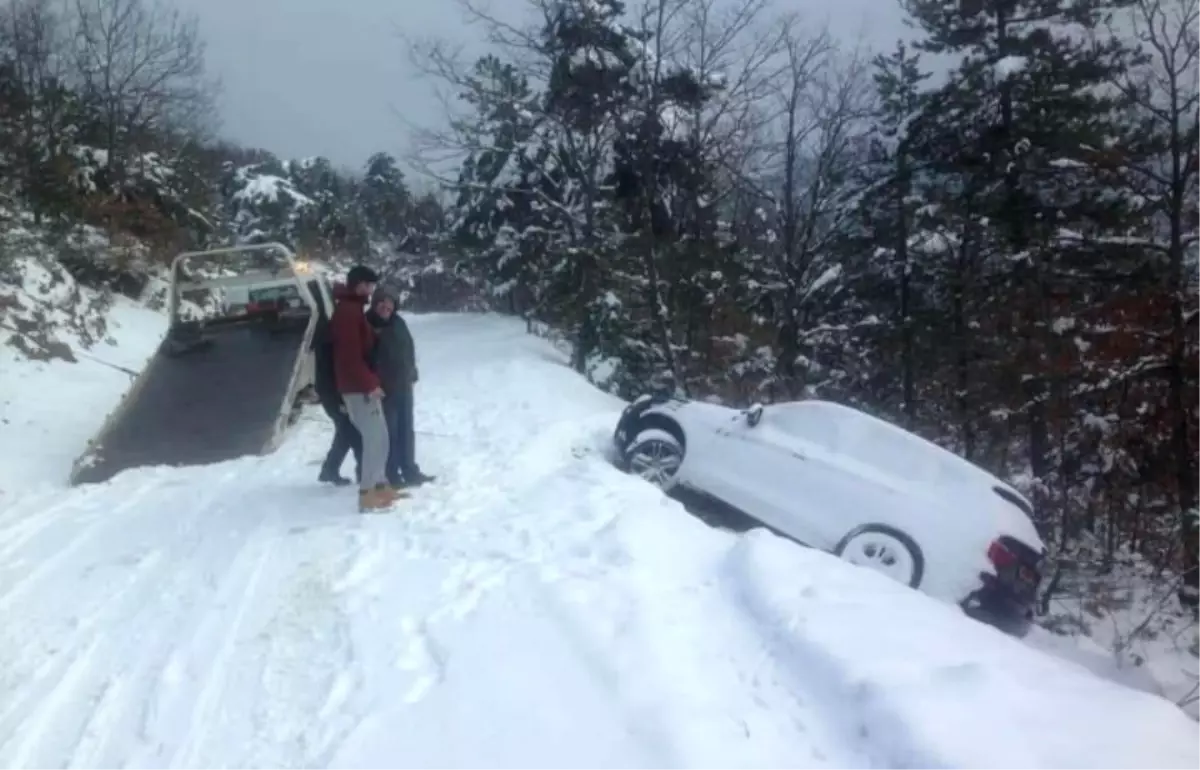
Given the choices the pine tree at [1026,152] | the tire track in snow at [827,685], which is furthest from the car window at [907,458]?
the pine tree at [1026,152]

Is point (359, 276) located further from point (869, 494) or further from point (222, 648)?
point (869, 494)

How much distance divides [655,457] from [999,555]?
3683 mm

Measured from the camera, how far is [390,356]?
859 cm

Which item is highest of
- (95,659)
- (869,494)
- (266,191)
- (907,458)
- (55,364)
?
(266,191)

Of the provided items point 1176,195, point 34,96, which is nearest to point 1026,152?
point 1176,195

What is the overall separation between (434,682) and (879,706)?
6.60 ft

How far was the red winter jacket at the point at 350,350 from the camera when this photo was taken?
7969 millimetres

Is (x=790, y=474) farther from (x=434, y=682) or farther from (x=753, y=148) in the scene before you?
(x=753, y=148)

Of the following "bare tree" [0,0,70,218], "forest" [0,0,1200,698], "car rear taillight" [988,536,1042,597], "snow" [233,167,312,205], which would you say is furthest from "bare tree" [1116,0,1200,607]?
"snow" [233,167,312,205]

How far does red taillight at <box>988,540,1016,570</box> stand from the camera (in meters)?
8.62

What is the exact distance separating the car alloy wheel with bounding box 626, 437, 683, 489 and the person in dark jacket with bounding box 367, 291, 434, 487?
2.84 metres

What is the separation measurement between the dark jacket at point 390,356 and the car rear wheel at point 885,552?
4.06 m

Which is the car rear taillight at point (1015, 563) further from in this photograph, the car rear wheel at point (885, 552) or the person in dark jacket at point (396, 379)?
the person in dark jacket at point (396, 379)

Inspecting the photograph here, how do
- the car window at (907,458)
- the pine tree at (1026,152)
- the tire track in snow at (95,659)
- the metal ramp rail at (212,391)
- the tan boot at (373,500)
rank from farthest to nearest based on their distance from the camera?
the pine tree at (1026,152)
the metal ramp rail at (212,391)
the car window at (907,458)
the tan boot at (373,500)
the tire track in snow at (95,659)
